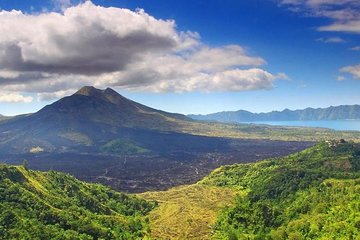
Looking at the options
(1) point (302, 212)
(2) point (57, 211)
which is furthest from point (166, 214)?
(1) point (302, 212)

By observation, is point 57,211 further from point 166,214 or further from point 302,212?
point 302,212

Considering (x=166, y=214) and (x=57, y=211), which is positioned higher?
(x=57, y=211)

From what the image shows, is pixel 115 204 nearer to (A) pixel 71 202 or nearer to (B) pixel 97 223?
(A) pixel 71 202

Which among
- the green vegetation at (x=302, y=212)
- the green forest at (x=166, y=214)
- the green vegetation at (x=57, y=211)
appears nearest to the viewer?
the green vegetation at (x=57, y=211)

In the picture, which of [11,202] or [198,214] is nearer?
[11,202]

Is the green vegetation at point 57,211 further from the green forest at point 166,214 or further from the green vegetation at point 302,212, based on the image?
the green vegetation at point 302,212

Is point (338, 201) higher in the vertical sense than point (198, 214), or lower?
higher

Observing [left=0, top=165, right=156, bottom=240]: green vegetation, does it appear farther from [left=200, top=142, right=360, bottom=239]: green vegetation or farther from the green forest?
[left=200, top=142, right=360, bottom=239]: green vegetation

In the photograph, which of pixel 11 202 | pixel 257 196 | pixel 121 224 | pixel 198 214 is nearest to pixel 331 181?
pixel 257 196

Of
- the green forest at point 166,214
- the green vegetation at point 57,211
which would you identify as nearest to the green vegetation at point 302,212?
the green forest at point 166,214
